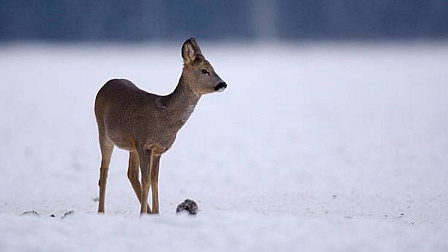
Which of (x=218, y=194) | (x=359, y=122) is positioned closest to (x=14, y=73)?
(x=359, y=122)

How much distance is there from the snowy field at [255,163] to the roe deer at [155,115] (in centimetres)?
77

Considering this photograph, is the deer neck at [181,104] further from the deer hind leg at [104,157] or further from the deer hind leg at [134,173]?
the deer hind leg at [134,173]

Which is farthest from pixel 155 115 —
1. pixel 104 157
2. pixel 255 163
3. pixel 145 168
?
pixel 255 163

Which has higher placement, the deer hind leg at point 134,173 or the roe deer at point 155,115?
the roe deer at point 155,115

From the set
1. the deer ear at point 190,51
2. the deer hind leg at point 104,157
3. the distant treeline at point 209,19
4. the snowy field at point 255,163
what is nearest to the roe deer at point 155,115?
the deer ear at point 190,51

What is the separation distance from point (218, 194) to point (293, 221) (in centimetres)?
A: 398

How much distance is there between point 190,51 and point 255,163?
5900mm

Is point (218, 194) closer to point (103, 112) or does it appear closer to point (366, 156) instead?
point (103, 112)

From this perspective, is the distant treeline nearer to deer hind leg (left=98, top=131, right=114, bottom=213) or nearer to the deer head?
deer hind leg (left=98, top=131, right=114, bottom=213)

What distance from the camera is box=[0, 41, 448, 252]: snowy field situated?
24.9ft

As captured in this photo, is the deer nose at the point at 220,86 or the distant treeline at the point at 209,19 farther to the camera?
the distant treeline at the point at 209,19

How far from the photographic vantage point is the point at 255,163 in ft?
49.2

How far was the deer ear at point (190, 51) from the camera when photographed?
9258mm

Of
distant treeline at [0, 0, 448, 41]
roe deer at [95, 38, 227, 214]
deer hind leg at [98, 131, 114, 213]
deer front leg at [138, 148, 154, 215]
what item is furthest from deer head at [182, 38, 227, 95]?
distant treeline at [0, 0, 448, 41]
